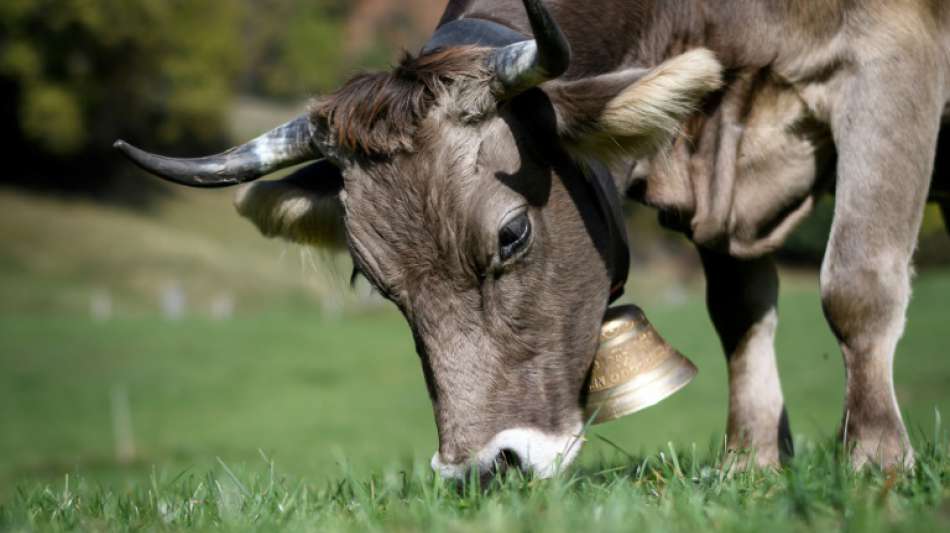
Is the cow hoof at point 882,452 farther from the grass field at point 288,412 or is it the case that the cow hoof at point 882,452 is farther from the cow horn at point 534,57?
the cow horn at point 534,57

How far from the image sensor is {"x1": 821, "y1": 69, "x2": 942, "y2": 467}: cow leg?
163 inches

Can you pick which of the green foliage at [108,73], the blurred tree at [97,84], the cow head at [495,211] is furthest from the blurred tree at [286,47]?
the cow head at [495,211]

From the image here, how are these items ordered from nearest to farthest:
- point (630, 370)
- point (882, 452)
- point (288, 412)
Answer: point (882, 452) → point (630, 370) → point (288, 412)

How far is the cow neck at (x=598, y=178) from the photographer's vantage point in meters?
4.65

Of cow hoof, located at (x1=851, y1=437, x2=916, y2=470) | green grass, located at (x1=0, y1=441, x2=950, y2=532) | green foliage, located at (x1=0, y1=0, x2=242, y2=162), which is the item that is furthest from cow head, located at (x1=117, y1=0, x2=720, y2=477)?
green foliage, located at (x1=0, y1=0, x2=242, y2=162)

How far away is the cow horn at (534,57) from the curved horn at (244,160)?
37.7 inches

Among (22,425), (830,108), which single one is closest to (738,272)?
(830,108)

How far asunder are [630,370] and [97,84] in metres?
46.6

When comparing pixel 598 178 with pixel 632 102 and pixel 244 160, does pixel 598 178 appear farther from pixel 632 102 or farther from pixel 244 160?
pixel 244 160

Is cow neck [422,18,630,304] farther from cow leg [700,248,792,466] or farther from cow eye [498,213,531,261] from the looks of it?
cow leg [700,248,792,466]

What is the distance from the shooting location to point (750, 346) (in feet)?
18.7

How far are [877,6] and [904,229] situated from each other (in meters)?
1.02

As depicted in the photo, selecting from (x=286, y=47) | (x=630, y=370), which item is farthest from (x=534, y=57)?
(x=286, y=47)

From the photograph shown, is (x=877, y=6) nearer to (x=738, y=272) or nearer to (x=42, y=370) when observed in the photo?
(x=738, y=272)
